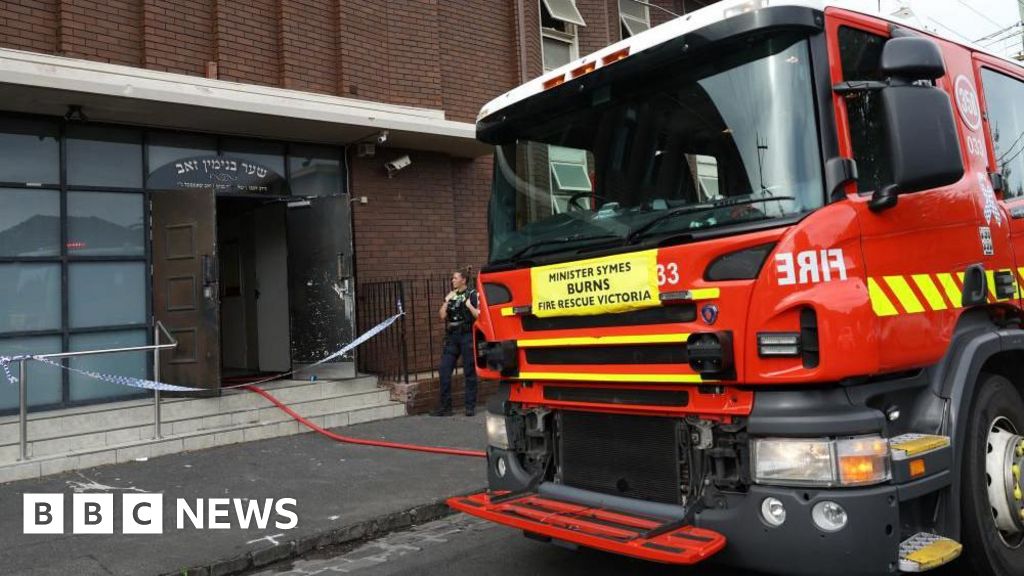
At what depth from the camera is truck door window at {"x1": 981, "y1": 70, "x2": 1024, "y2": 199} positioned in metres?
4.34

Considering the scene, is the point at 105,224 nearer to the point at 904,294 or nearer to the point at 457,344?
the point at 457,344

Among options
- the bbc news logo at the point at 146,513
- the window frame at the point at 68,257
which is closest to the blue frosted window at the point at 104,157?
the window frame at the point at 68,257

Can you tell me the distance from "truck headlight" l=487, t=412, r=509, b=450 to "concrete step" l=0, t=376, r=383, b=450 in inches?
193

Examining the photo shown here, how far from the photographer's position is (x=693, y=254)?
341cm

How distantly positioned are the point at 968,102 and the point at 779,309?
6.53 ft

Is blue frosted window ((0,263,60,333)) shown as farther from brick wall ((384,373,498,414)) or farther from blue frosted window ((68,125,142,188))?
brick wall ((384,373,498,414))

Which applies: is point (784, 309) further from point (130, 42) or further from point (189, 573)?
point (130, 42)

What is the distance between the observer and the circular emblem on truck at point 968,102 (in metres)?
4.04

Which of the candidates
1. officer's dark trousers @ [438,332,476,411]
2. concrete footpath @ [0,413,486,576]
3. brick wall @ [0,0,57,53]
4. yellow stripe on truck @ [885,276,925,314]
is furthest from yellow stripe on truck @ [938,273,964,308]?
brick wall @ [0,0,57,53]

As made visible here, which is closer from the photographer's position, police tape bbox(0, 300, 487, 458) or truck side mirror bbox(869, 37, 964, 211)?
truck side mirror bbox(869, 37, 964, 211)

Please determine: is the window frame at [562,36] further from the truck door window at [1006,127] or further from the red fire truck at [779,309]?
the red fire truck at [779,309]

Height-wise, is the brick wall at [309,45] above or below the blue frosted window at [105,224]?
above

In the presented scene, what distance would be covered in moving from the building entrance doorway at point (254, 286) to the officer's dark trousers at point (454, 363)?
2.17m

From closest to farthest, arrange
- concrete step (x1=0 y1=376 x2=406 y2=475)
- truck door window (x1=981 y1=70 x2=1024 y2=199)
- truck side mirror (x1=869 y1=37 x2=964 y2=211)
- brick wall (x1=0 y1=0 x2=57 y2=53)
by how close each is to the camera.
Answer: truck side mirror (x1=869 y1=37 x2=964 y2=211), truck door window (x1=981 y1=70 x2=1024 y2=199), concrete step (x1=0 y1=376 x2=406 y2=475), brick wall (x1=0 y1=0 x2=57 y2=53)
